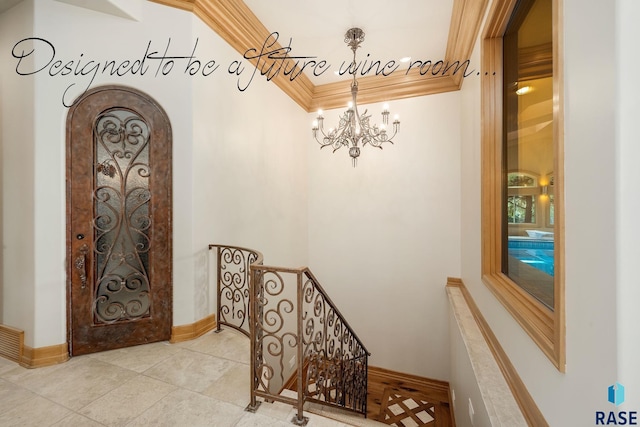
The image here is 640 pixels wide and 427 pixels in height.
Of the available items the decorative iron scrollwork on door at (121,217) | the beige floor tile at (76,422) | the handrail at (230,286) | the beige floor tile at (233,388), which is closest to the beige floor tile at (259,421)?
the beige floor tile at (233,388)

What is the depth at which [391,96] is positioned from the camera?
411cm

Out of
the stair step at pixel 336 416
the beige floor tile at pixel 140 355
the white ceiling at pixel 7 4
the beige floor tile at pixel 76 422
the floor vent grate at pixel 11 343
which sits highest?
the white ceiling at pixel 7 4

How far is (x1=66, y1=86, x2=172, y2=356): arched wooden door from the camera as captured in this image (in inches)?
84.4

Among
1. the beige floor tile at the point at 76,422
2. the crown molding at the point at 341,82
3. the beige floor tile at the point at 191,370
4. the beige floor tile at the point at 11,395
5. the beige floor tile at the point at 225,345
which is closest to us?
the beige floor tile at the point at 76,422

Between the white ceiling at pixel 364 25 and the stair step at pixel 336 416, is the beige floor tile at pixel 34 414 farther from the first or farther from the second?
the white ceiling at pixel 364 25

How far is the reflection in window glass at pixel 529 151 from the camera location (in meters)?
1.37

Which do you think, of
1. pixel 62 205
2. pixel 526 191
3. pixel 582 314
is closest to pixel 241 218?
pixel 62 205

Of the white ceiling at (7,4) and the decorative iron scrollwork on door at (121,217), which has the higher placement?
the white ceiling at (7,4)

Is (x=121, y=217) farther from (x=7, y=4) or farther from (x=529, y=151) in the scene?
(x=529, y=151)

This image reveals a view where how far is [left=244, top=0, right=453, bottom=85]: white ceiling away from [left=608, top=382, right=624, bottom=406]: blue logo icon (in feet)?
10.8

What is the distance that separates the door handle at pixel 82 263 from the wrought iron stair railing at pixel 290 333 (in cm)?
105

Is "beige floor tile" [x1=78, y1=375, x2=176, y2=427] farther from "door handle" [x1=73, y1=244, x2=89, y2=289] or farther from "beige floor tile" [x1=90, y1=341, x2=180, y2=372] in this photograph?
"door handle" [x1=73, y1=244, x2=89, y2=289]

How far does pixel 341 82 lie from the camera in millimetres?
4246

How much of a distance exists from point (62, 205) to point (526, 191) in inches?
137
